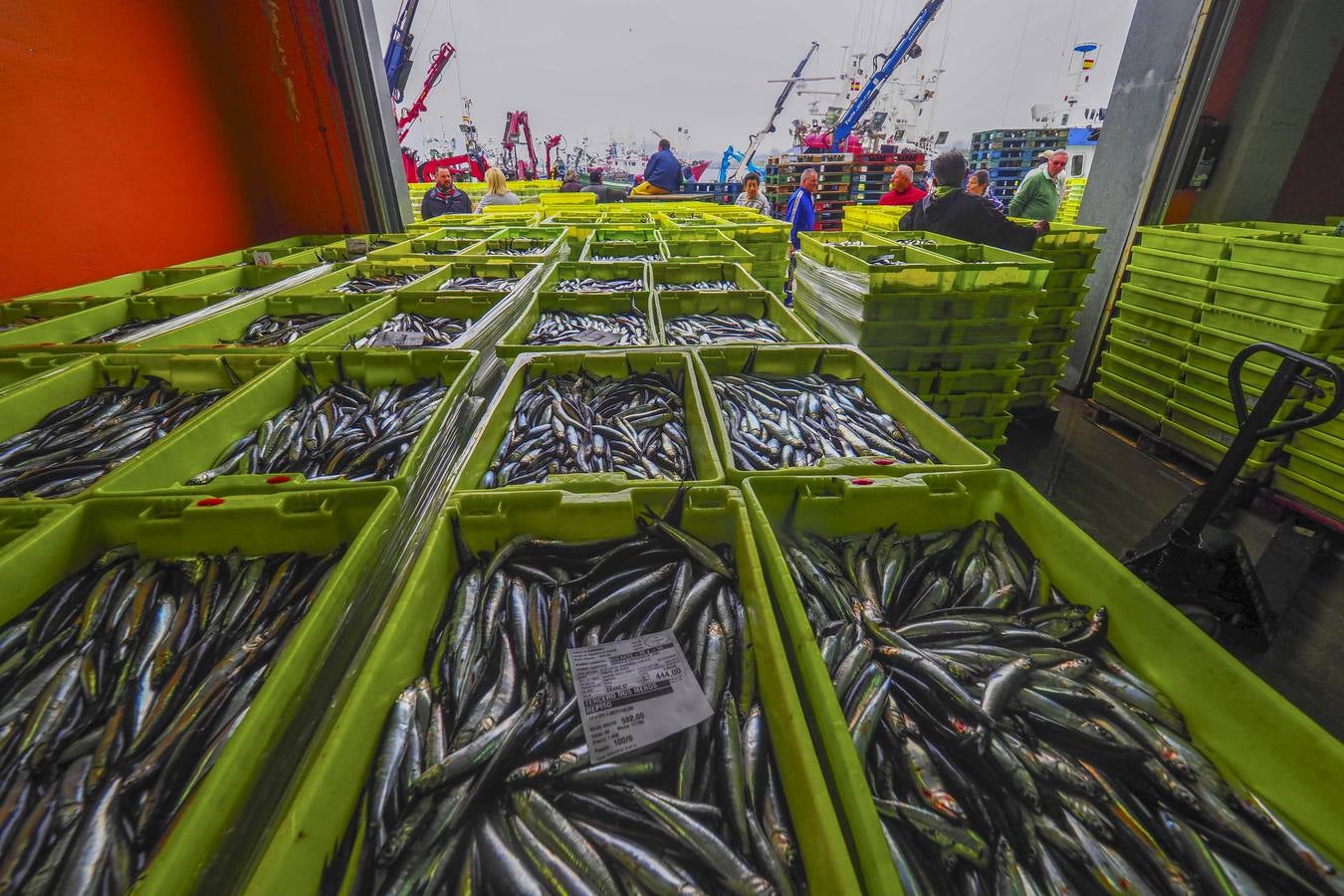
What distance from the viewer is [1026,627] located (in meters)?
1.41

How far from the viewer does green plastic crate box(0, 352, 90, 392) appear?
2.65 metres

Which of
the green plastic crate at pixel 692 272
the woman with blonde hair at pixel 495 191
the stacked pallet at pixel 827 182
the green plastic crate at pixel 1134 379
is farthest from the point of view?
the stacked pallet at pixel 827 182

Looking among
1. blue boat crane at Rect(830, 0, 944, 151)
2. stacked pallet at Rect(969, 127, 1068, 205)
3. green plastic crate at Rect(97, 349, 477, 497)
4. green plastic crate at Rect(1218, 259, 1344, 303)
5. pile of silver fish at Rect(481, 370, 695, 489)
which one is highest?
blue boat crane at Rect(830, 0, 944, 151)

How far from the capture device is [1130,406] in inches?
204

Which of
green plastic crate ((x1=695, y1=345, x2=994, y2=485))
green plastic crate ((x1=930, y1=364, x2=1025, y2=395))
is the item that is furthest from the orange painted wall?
green plastic crate ((x1=930, y1=364, x2=1025, y2=395))

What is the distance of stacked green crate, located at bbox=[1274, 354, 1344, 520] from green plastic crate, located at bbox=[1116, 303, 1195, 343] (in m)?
0.97

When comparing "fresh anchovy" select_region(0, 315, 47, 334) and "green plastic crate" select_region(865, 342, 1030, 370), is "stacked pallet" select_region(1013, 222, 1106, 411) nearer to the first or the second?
"green plastic crate" select_region(865, 342, 1030, 370)

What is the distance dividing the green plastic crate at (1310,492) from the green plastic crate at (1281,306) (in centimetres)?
109

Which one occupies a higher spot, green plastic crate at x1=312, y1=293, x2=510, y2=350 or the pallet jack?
green plastic crate at x1=312, y1=293, x2=510, y2=350

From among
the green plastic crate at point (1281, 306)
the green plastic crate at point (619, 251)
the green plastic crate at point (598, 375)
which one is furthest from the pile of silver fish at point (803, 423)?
the green plastic crate at point (1281, 306)

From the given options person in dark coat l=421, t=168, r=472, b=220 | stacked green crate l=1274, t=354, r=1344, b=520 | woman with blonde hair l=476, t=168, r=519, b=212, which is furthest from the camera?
woman with blonde hair l=476, t=168, r=519, b=212

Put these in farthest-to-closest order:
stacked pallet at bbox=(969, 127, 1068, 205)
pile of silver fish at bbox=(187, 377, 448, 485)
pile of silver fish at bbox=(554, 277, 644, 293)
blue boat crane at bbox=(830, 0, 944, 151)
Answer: blue boat crane at bbox=(830, 0, 944, 151) < stacked pallet at bbox=(969, 127, 1068, 205) < pile of silver fish at bbox=(554, 277, 644, 293) < pile of silver fish at bbox=(187, 377, 448, 485)

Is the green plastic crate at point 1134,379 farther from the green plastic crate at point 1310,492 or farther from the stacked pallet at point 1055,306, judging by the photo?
the green plastic crate at point 1310,492

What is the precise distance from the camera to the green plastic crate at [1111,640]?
0.93 m
